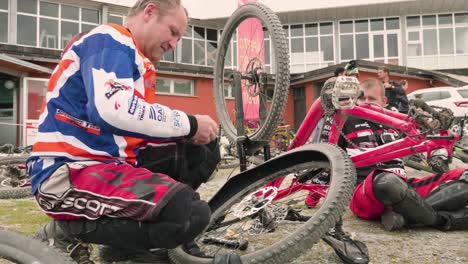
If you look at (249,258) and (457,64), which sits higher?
(457,64)

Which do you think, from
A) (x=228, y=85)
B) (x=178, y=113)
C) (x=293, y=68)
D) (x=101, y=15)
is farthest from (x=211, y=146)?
(x=293, y=68)

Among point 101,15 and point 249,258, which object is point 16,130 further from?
point 249,258

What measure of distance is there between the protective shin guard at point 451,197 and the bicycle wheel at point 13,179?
12.4 ft

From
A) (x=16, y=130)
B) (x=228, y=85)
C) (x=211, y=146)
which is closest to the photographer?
(x=211, y=146)

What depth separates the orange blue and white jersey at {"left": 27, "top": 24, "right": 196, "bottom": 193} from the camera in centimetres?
140

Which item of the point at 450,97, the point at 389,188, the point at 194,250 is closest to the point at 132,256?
the point at 194,250

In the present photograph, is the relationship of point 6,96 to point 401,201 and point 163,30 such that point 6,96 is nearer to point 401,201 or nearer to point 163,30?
point 163,30

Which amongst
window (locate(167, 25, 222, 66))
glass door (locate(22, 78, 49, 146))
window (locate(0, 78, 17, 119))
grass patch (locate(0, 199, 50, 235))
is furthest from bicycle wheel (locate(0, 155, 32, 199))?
window (locate(167, 25, 222, 66))

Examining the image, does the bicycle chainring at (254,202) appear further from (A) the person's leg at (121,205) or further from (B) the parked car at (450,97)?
(B) the parked car at (450,97)

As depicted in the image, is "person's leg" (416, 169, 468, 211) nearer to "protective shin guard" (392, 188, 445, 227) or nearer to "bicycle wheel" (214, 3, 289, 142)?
"protective shin guard" (392, 188, 445, 227)

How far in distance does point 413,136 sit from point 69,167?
6.72 ft

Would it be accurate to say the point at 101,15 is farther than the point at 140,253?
Yes

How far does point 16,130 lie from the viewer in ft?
47.8

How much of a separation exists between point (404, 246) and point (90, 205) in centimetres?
168
